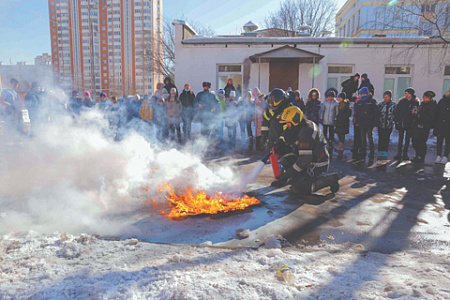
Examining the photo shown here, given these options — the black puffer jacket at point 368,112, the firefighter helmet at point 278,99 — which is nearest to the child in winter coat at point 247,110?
the black puffer jacket at point 368,112

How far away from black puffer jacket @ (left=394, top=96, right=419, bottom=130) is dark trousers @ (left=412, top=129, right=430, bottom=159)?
1.12 ft

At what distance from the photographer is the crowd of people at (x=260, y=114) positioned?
872cm

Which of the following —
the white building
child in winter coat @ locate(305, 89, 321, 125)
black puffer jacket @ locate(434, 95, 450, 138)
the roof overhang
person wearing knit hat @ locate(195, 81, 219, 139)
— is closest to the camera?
black puffer jacket @ locate(434, 95, 450, 138)

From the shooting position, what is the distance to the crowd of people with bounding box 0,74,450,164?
28.6 feet

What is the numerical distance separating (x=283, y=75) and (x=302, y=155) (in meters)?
12.8

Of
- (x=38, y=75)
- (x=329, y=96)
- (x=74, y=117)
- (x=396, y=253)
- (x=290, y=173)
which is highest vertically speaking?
(x=38, y=75)

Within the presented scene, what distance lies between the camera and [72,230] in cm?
407

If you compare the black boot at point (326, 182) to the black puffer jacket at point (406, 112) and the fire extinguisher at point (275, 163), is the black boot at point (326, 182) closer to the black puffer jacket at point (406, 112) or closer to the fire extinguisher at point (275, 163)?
the fire extinguisher at point (275, 163)

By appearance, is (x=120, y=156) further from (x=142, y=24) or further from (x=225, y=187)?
(x=142, y=24)

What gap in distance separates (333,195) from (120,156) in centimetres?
426

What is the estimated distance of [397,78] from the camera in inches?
681

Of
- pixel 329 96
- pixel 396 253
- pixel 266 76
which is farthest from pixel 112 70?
pixel 396 253

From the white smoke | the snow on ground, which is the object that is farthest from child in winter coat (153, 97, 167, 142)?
the snow on ground

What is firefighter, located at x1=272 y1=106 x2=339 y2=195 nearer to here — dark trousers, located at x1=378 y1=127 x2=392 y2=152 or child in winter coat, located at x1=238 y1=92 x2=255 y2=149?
dark trousers, located at x1=378 y1=127 x2=392 y2=152
